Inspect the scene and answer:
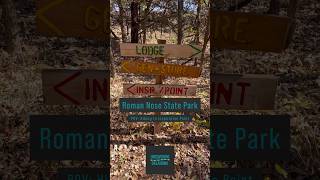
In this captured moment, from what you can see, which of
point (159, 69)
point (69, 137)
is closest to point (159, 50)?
point (159, 69)

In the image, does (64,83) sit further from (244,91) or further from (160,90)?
(160,90)

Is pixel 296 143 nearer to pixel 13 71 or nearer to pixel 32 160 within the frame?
pixel 32 160

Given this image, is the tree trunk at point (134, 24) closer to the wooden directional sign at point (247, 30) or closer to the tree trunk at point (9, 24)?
the tree trunk at point (9, 24)

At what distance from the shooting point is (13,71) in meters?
3.27

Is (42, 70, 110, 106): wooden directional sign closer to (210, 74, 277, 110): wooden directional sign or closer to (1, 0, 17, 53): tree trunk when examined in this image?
(1, 0, 17, 53): tree trunk

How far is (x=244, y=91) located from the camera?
123 inches

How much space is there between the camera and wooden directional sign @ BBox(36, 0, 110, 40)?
9.64ft

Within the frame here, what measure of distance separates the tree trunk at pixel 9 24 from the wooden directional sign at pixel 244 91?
1727 millimetres

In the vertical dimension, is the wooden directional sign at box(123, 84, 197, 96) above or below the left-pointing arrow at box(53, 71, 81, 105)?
below

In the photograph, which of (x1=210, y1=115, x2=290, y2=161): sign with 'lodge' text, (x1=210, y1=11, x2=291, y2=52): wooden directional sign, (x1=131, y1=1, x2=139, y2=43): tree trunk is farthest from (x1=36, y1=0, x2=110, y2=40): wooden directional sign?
(x1=131, y1=1, x2=139, y2=43): tree trunk

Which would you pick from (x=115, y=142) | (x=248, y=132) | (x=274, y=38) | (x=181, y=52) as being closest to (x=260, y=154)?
(x=248, y=132)

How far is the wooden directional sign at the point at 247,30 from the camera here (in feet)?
9.78

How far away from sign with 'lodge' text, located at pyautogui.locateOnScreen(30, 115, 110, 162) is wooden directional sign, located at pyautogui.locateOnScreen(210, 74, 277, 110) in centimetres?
98

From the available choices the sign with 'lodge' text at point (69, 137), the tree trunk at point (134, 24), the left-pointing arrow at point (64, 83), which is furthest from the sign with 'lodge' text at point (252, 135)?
the tree trunk at point (134, 24)
